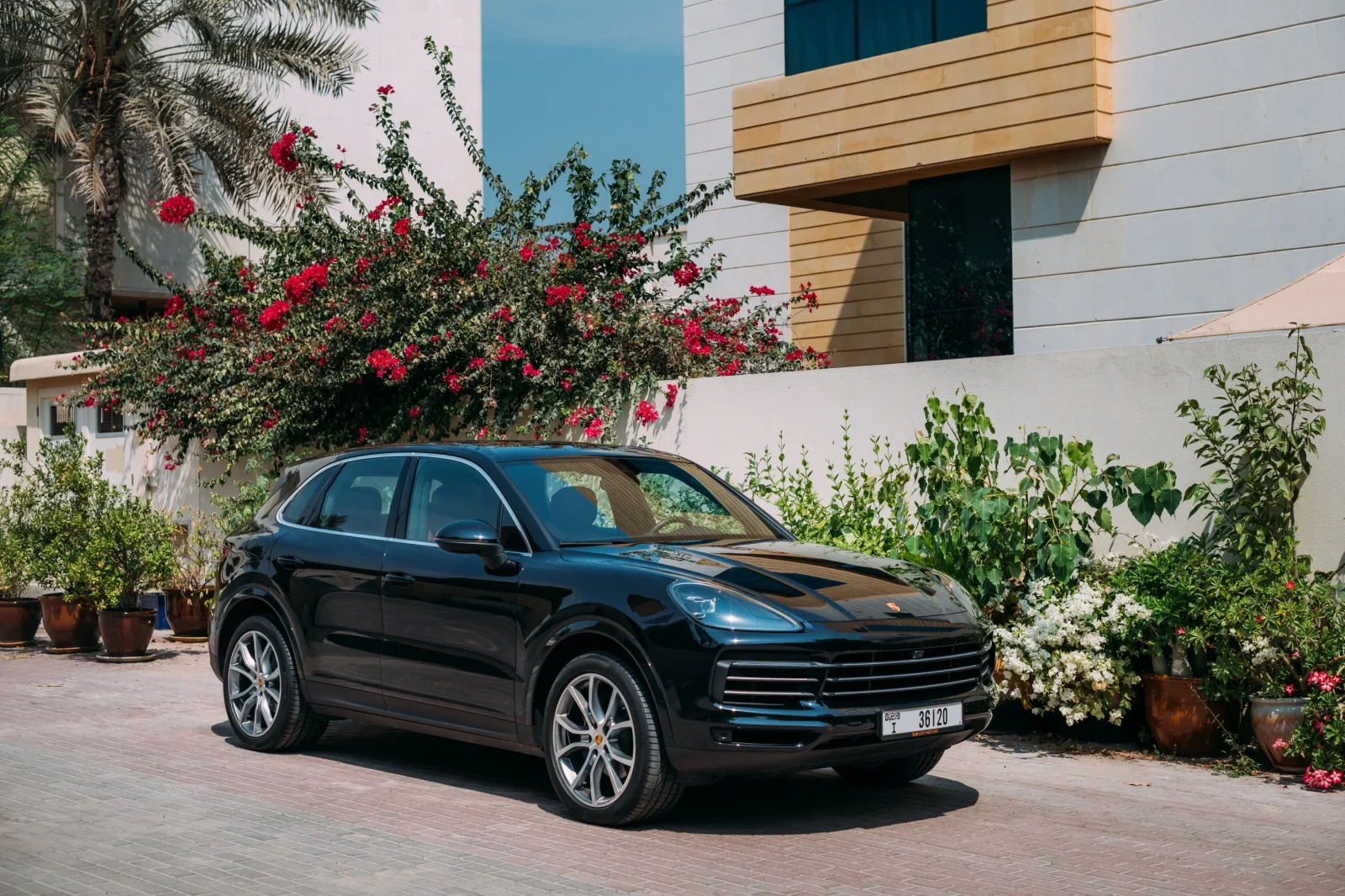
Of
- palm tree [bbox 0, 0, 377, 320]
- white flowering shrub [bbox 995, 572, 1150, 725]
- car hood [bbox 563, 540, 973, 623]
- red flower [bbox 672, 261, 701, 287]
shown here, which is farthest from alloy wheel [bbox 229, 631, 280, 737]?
palm tree [bbox 0, 0, 377, 320]

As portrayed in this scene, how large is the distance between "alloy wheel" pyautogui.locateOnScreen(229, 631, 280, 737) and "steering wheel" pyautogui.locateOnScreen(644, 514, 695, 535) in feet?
8.30

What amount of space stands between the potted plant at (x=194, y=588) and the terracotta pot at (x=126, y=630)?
108 centimetres

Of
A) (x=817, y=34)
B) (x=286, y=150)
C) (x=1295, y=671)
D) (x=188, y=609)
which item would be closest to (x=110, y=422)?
(x=188, y=609)

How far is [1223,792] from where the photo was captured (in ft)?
25.9

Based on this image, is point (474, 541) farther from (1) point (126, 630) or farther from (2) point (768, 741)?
(1) point (126, 630)

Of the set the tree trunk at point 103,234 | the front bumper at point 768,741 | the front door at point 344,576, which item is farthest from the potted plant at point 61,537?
the tree trunk at point 103,234

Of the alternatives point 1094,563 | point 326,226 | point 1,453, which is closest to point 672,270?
point 326,226

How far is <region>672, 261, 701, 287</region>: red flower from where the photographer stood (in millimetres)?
14844

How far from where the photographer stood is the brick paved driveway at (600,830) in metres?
6.04

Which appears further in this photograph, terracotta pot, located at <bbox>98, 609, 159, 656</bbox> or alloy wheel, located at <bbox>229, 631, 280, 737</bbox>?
terracotta pot, located at <bbox>98, 609, 159, 656</bbox>

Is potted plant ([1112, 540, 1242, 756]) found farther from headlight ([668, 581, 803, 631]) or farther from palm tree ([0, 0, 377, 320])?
palm tree ([0, 0, 377, 320])

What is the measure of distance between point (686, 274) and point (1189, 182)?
17.2 ft

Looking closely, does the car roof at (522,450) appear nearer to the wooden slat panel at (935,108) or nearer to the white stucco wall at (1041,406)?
the white stucco wall at (1041,406)

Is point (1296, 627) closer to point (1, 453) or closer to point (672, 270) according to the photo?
point (672, 270)
